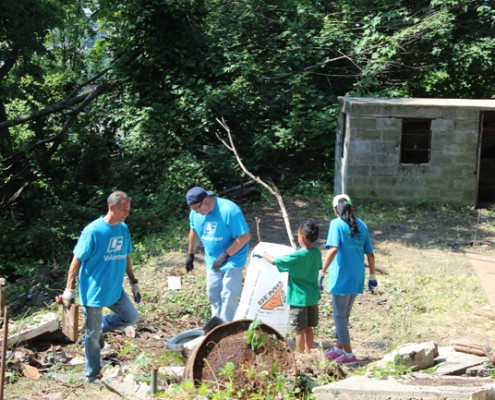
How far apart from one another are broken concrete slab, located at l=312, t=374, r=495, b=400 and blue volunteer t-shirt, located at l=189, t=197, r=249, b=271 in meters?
1.98

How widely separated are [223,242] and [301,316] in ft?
3.74

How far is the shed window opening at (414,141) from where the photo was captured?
44.5ft

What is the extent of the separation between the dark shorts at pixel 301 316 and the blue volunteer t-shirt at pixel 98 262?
1.64 metres

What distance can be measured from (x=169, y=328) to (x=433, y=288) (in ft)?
11.7

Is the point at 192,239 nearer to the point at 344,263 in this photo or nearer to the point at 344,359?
the point at 344,263

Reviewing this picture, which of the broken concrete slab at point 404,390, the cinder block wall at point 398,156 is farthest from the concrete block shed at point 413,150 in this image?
the broken concrete slab at point 404,390

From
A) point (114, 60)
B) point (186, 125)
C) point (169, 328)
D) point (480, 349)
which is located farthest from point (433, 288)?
point (114, 60)

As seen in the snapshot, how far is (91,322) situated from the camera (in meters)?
5.92

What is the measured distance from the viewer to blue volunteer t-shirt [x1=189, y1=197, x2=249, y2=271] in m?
6.82

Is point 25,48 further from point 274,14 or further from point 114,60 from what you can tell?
point 274,14

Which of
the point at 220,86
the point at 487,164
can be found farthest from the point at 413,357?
the point at 487,164

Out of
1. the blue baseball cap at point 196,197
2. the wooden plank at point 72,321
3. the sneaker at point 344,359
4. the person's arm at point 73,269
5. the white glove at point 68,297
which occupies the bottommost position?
the sneaker at point 344,359

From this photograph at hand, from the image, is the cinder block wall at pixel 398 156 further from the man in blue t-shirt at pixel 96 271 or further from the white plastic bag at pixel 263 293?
the man in blue t-shirt at pixel 96 271

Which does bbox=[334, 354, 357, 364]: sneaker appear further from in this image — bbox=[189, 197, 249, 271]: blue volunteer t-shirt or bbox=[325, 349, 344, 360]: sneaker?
bbox=[189, 197, 249, 271]: blue volunteer t-shirt
